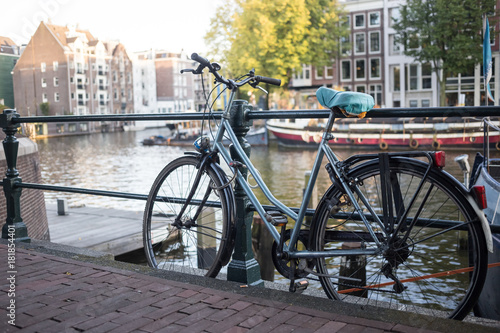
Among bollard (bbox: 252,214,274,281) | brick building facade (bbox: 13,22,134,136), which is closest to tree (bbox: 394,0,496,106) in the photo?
brick building facade (bbox: 13,22,134,136)

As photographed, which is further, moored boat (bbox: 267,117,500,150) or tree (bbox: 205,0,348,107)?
tree (bbox: 205,0,348,107)

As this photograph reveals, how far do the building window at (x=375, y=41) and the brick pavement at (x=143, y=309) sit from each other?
3485 cm

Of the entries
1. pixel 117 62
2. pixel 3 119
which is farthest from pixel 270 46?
pixel 117 62

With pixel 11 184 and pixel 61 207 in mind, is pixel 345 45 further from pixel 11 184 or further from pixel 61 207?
pixel 11 184

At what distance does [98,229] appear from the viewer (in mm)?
10070

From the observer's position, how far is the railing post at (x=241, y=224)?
291 centimetres

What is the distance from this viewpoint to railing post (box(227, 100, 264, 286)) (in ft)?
9.55

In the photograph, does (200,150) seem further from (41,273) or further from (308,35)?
(308,35)

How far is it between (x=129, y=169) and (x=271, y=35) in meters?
11.9

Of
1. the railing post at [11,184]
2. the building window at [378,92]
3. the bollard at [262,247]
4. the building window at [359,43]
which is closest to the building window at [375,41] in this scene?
the building window at [359,43]

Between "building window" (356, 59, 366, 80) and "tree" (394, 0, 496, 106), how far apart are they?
3799 mm

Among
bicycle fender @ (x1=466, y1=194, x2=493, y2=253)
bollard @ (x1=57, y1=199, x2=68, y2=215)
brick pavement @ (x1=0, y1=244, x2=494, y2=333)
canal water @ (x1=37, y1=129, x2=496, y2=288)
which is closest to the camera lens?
bicycle fender @ (x1=466, y1=194, x2=493, y2=253)

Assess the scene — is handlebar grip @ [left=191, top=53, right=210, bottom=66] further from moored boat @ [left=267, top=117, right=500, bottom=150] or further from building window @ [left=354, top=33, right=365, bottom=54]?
building window @ [left=354, top=33, right=365, bottom=54]

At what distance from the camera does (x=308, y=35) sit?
3378cm
